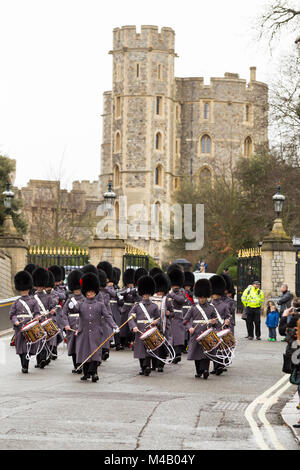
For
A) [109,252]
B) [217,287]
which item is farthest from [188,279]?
[109,252]

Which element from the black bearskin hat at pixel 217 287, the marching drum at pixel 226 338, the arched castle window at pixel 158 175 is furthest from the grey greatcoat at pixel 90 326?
the arched castle window at pixel 158 175

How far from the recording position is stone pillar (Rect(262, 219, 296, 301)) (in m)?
31.4

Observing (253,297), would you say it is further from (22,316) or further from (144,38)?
(144,38)

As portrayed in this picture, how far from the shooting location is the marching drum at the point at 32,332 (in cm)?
1559

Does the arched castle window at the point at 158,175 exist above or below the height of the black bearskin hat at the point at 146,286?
above

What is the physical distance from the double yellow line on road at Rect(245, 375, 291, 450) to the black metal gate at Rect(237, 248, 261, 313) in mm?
16348

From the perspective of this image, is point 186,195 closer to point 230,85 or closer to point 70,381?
point 230,85

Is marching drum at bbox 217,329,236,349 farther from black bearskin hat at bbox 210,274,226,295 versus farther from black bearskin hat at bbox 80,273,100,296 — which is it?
black bearskin hat at bbox 80,273,100,296

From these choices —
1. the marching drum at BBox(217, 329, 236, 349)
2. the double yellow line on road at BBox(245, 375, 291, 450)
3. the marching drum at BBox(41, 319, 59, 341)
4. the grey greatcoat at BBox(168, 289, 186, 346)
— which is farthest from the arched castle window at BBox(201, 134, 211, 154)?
the double yellow line on road at BBox(245, 375, 291, 450)

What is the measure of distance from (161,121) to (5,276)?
5201 centimetres

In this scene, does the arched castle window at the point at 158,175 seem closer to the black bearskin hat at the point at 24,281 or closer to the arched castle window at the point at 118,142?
the arched castle window at the point at 118,142

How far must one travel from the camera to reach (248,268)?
32.9 metres

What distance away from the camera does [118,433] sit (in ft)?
31.7

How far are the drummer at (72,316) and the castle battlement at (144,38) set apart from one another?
6659 centimetres
